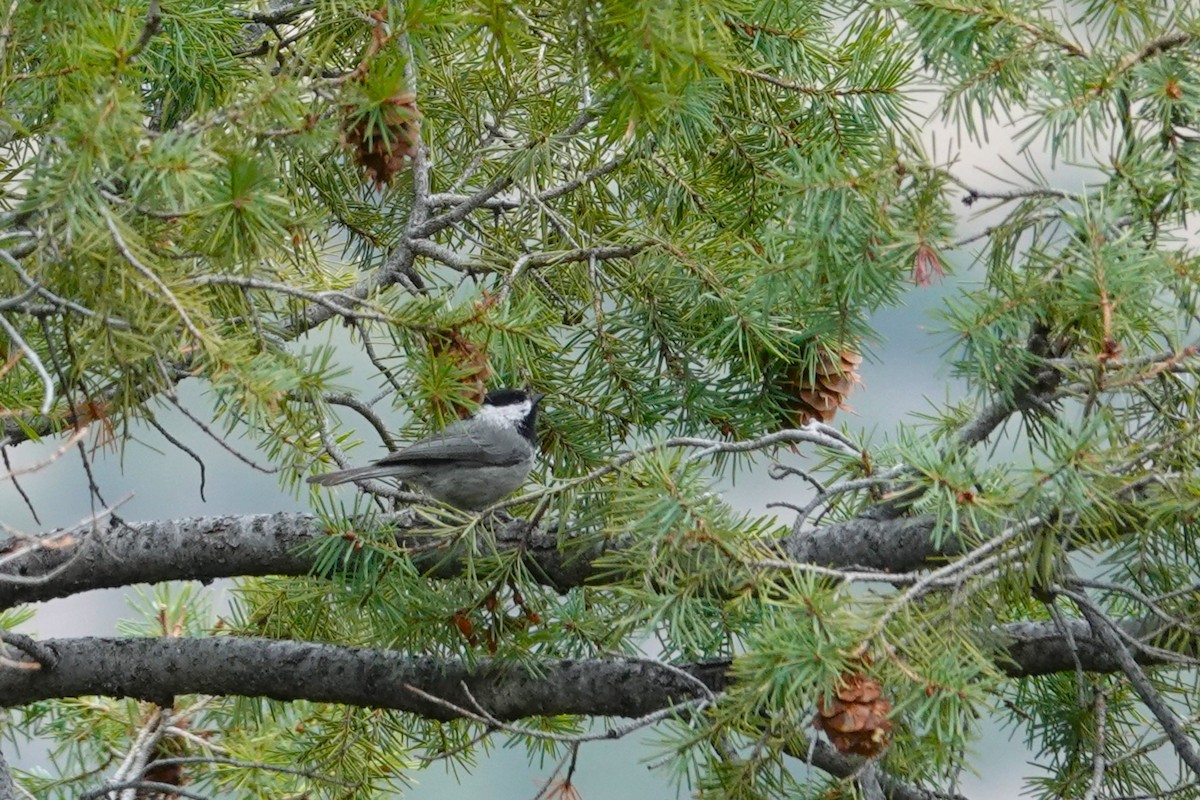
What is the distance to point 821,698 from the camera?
1.18 m

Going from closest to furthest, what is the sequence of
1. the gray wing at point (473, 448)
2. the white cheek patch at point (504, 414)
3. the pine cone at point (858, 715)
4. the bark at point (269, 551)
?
the pine cone at point (858, 715), the bark at point (269, 551), the gray wing at point (473, 448), the white cheek patch at point (504, 414)

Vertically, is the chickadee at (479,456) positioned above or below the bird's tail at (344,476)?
above

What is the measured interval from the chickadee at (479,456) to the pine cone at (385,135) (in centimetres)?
68

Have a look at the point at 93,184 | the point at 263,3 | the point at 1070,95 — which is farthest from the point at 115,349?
the point at 263,3

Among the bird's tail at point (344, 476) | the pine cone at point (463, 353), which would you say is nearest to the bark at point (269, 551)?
the bird's tail at point (344, 476)

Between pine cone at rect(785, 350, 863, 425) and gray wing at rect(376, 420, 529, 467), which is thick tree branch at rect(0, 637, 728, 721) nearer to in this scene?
gray wing at rect(376, 420, 529, 467)

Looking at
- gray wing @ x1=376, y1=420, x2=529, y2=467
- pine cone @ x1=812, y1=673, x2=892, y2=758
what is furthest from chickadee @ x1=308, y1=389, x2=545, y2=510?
pine cone @ x1=812, y1=673, x2=892, y2=758

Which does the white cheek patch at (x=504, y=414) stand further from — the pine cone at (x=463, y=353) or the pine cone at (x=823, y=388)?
the pine cone at (x=463, y=353)

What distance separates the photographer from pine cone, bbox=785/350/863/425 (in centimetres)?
193

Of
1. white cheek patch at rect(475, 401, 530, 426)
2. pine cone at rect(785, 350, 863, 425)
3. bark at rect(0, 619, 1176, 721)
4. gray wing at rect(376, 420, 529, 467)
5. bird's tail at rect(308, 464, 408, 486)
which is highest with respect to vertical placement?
white cheek patch at rect(475, 401, 530, 426)

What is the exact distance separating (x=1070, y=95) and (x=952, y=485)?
413mm

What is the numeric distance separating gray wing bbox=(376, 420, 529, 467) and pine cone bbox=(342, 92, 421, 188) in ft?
2.33

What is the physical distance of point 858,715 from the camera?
3.69 ft

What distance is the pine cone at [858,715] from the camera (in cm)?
112
